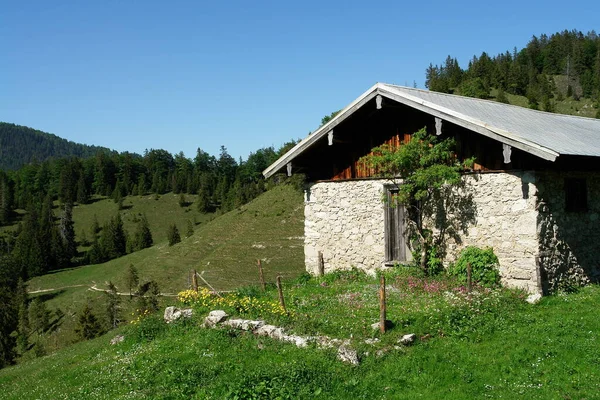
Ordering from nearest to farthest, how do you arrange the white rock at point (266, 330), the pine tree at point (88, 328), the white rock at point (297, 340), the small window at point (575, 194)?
the white rock at point (297, 340) → the white rock at point (266, 330) → the small window at point (575, 194) → the pine tree at point (88, 328)

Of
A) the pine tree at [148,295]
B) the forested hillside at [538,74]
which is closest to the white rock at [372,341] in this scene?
the pine tree at [148,295]

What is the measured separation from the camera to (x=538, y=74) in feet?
408

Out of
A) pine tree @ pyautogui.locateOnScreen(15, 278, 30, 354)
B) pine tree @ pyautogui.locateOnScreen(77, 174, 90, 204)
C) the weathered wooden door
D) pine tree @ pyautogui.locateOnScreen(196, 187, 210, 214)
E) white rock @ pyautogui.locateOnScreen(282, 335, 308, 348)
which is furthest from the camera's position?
pine tree @ pyautogui.locateOnScreen(77, 174, 90, 204)

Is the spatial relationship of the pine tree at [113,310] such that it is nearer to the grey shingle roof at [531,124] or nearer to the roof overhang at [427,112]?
the roof overhang at [427,112]

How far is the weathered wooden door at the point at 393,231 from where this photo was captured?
18406 millimetres

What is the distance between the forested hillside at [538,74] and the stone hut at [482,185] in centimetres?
6887

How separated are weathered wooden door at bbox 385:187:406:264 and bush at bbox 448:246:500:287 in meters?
2.53

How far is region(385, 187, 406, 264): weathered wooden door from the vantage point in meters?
18.4

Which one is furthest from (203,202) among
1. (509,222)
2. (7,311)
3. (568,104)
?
(509,222)

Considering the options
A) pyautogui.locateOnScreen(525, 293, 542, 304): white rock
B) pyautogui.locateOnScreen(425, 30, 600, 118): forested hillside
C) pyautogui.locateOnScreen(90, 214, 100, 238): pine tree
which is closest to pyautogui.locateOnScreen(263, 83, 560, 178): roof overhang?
pyautogui.locateOnScreen(525, 293, 542, 304): white rock

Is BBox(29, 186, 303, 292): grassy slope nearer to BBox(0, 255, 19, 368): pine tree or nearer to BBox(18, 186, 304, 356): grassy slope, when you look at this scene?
BBox(18, 186, 304, 356): grassy slope

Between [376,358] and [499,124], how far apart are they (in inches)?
379

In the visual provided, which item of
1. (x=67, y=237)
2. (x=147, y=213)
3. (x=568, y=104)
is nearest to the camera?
(x=568, y=104)

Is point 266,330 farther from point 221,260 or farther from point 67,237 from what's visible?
point 67,237
